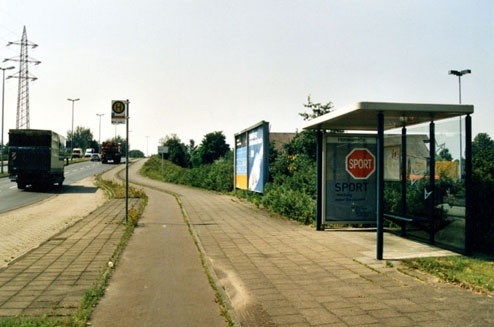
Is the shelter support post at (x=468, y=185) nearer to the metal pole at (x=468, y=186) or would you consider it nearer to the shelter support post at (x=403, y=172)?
Result: the metal pole at (x=468, y=186)

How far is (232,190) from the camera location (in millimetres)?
25312

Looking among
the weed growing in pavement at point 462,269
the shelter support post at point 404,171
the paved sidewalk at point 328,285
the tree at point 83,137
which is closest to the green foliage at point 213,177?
the paved sidewalk at point 328,285

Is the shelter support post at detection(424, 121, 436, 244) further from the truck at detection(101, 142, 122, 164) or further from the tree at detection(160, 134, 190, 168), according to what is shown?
the truck at detection(101, 142, 122, 164)

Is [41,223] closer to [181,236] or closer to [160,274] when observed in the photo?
[181,236]

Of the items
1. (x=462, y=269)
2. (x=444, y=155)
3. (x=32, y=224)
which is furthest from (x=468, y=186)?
(x=32, y=224)

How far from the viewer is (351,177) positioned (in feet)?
38.2

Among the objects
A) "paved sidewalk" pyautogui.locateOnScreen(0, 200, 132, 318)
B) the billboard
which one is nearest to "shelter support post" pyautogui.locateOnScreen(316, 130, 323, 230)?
"paved sidewalk" pyautogui.locateOnScreen(0, 200, 132, 318)

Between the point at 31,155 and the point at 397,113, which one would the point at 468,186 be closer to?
the point at 397,113

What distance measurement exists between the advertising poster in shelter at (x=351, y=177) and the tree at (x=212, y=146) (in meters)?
55.5

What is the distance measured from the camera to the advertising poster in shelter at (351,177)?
37.8 ft

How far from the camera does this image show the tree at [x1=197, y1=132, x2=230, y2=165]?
67.6 metres

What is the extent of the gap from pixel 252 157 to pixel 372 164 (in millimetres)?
8355

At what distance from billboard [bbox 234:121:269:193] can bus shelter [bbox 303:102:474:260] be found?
550 cm

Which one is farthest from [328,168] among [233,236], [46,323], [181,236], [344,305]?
[46,323]
